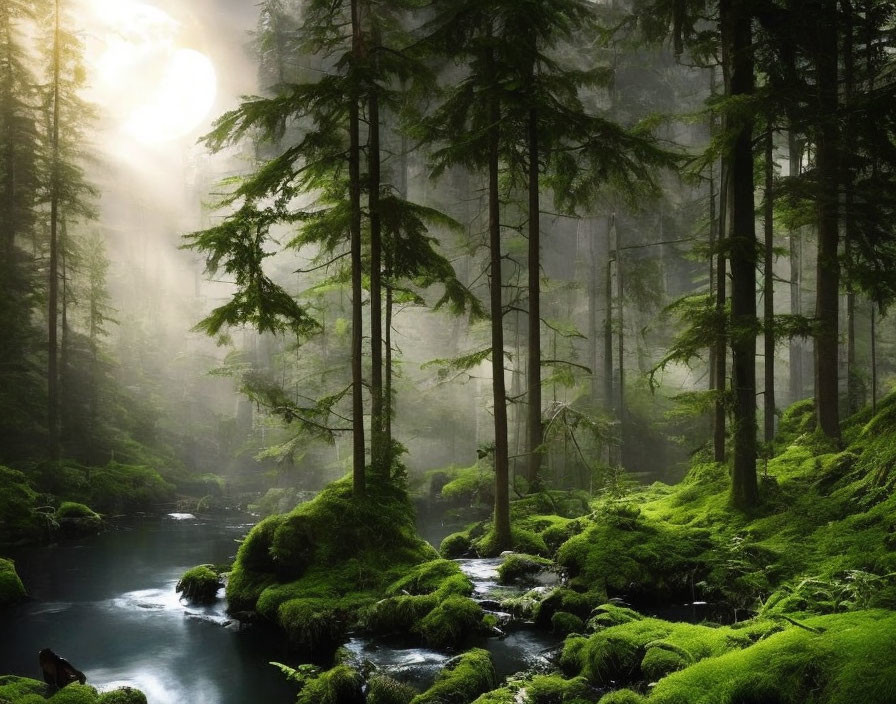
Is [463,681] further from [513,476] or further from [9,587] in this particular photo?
[9,587]

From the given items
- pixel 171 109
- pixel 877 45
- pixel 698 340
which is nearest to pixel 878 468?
pixel 698 340

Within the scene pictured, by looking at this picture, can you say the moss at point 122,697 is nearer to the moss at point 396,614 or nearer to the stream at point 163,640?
the stream at point 163,640

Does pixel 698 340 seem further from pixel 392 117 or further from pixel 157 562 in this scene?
pixel 392 117

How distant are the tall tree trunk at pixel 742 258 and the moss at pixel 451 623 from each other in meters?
6.12

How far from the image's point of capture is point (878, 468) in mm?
10945

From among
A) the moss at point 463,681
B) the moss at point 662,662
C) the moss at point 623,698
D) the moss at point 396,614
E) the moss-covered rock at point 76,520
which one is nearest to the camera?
the moss at point 623,698

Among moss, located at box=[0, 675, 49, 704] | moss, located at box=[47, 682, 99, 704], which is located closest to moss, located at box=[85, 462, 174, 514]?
moss, located at box=[0, 675, 49, 704]

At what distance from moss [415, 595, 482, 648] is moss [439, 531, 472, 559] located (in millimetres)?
4913

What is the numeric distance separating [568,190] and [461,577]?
10452 millimetres

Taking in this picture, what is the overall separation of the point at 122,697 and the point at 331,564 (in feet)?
16.0

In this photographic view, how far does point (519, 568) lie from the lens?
40.2ft

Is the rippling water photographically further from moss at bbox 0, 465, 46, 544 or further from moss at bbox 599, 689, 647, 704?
moss at bbox 599, 689, 647, 704

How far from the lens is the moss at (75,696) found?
279 inches

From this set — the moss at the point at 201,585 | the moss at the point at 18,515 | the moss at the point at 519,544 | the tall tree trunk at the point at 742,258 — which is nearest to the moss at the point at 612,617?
the moss at the point at 519,544
